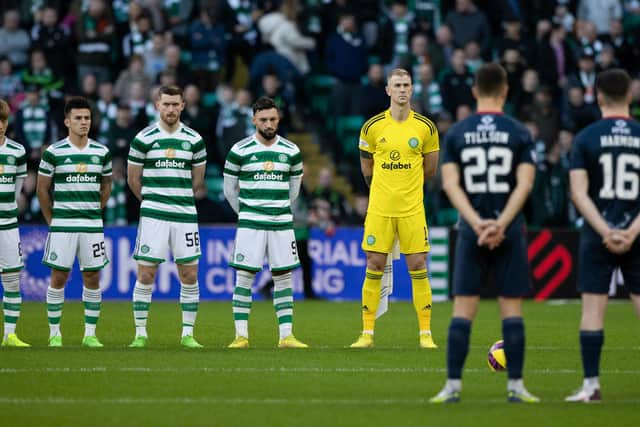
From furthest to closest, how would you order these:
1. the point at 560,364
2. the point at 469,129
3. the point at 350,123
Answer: the point at 350,123 → the point at 560,364 → the point at 469,129

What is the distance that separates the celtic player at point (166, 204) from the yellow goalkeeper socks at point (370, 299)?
1718 millimetres

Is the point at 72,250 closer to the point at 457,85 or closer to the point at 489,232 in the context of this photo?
the point at 489,232

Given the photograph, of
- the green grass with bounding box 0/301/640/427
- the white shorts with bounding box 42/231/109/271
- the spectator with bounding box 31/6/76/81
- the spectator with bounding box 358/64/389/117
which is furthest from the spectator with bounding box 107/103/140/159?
the white shorts with bounding box 42/231/109/271

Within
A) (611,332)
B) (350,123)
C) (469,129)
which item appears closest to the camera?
(469,129)

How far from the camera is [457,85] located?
939 inches

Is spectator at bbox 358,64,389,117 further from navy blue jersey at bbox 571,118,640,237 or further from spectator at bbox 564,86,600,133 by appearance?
navy blue jersey at bbox 571,118,640,237

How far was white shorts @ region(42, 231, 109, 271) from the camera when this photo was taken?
13312 mm

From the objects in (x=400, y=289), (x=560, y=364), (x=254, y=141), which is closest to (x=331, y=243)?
(x=400, y=289)

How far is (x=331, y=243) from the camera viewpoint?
22.1 m

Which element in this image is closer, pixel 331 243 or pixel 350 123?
pixel 331 243

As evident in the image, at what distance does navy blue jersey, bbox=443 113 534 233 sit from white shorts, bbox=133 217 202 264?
4515 millimetres

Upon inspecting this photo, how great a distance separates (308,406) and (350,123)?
15.0 meters

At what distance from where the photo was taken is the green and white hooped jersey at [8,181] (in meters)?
13.5

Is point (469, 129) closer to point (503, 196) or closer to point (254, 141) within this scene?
point (503, 196)
